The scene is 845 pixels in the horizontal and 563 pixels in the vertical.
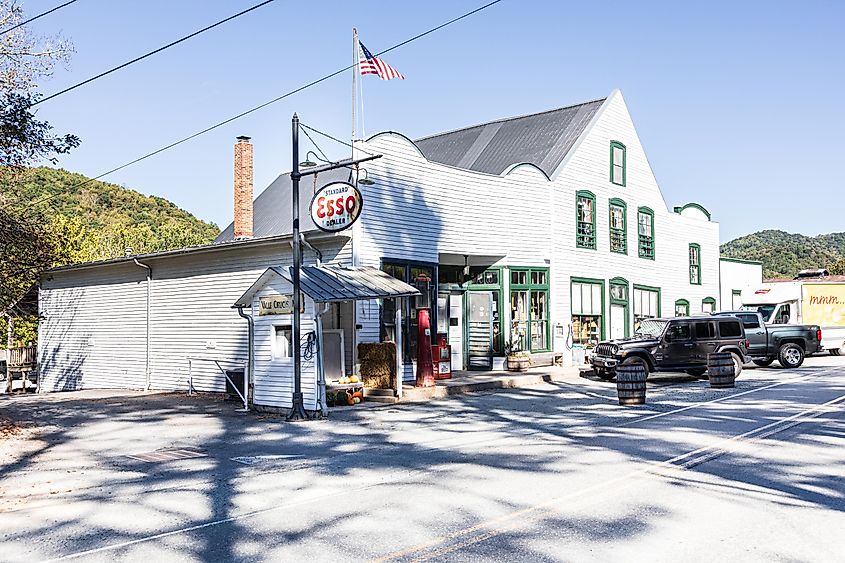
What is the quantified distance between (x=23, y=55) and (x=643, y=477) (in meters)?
14.9

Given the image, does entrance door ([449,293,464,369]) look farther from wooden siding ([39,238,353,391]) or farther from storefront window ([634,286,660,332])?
storefront window ([634,286,660,332])

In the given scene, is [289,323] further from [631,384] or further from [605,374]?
[605,374]

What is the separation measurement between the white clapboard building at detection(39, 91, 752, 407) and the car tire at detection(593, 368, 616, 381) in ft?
7.96

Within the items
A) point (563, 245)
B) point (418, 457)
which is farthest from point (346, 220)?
point (563, 245)

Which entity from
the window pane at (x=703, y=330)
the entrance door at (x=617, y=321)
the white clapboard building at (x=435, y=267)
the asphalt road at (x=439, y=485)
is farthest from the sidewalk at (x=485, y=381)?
the entrance door at (x=617, y=321)

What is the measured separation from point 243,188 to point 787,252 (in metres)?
90.8

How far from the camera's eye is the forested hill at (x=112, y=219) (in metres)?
46.9

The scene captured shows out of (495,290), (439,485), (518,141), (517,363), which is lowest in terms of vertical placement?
(439,485)

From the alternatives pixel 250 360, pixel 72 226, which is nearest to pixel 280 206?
pixel 250 360

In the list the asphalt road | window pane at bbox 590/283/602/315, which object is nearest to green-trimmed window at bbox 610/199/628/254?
window pane at bbox 590/283/602/315

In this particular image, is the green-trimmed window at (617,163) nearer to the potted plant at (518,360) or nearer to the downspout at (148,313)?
the potted plant at (518,360)

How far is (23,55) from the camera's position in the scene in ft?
55.4

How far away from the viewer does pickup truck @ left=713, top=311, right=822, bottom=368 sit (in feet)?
86.8

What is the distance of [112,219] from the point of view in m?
66.2
